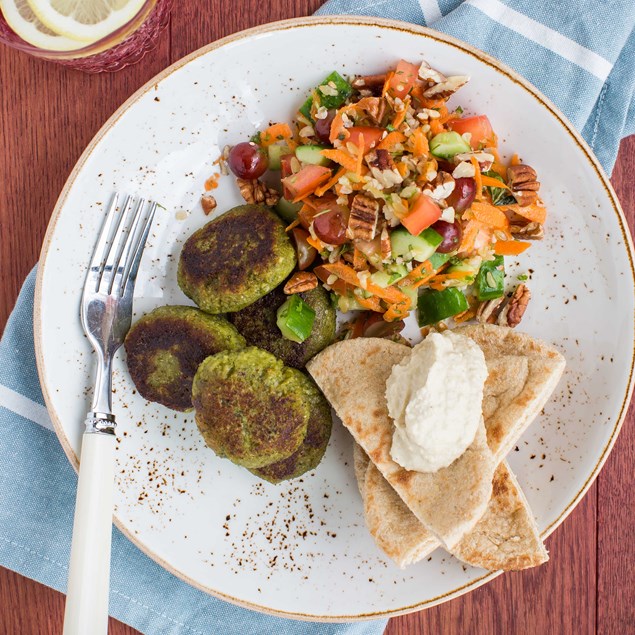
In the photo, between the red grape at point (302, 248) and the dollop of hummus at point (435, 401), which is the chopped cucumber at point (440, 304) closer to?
the dollop of hummus at point (435, 401)

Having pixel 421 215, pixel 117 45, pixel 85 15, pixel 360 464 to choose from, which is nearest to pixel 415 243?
Answer: pixel 421 215

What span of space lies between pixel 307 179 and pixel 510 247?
3.21 feet

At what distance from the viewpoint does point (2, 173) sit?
3342 mm

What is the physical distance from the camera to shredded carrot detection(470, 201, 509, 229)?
2861 millimetres

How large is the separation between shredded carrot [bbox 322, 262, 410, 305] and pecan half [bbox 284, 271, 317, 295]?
0.09 m

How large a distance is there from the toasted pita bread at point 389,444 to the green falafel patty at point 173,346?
46cm

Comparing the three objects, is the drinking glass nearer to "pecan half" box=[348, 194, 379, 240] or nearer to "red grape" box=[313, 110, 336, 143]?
"red grape" box=[313, 110, 336, 143]

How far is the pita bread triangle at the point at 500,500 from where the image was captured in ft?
9.55

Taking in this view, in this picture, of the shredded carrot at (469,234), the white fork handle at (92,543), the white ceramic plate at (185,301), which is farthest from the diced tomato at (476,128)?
the white fork handle at (92,543)

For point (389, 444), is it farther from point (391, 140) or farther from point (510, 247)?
point (391, 140)

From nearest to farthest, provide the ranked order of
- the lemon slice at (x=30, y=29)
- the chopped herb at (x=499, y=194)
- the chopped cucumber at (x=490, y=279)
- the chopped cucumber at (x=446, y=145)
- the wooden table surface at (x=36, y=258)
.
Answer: the chopped cucumber at (x=446, y=145) → the lemon slice at (x=30, y=29) → the chopped herb at (x=499, y=194) → the chopped cucumber at (x=490, y=279) → the wooden table surface at (x=36, y=258)

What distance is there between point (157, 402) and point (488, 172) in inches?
72.6

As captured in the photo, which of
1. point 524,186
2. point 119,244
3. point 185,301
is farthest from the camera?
point 185,301

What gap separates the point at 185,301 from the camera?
3.20 metres
